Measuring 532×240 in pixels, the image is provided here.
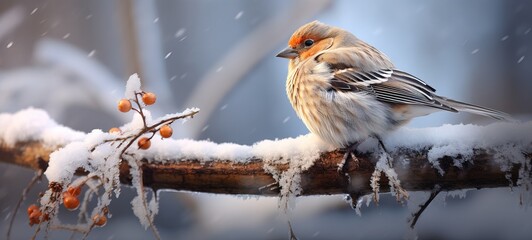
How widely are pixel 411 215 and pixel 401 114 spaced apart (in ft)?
0.50

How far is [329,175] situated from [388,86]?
0.17m

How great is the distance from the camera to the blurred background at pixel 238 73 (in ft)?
2.97

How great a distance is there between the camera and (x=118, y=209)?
1.14 meters

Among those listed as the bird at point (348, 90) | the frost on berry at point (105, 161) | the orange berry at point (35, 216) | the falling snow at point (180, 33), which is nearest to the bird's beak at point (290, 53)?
the bird at point (348, 90)

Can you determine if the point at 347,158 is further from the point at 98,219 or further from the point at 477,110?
the point at 98,219

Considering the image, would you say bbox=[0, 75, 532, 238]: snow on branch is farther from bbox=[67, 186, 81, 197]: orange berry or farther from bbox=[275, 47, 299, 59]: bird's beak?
bbox=[275, 47, 299, 59]: bird's beak

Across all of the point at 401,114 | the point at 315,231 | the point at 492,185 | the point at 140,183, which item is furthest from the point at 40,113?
the point at 492,185

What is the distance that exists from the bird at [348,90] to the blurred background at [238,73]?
8cm

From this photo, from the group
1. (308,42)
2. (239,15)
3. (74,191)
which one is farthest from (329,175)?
(239,15)

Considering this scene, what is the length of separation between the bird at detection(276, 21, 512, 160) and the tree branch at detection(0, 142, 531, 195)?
4cm

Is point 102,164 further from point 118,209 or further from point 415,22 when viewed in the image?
point 415,22

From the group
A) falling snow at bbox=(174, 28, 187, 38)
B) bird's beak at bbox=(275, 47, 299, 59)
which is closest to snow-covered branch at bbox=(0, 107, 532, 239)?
bird's beak at bbox=(275, 47, 299, 59)

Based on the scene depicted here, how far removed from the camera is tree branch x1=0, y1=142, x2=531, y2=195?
2.28ft

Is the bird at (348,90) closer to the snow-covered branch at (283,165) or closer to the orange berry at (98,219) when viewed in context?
the snow-covered branch at (283,165)
